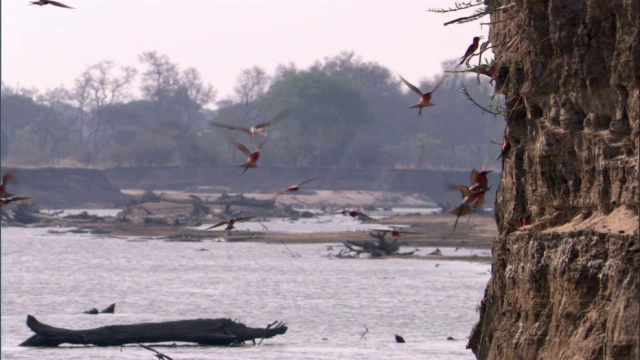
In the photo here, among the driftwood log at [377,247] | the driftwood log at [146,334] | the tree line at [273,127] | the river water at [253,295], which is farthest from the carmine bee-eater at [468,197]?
the tree line at [273,127]

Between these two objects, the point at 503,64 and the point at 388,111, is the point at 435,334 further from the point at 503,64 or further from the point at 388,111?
the point at 388,111

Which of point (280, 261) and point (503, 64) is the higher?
point (503, 64)

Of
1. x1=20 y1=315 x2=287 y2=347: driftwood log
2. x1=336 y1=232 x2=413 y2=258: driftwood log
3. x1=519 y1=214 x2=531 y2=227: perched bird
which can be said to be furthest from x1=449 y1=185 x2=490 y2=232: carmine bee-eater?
x1=336 y1=232 x2=413 y2=258: driftwood log

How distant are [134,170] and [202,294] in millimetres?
80587

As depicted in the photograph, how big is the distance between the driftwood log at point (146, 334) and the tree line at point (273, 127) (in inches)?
3646

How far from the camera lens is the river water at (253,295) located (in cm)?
2569

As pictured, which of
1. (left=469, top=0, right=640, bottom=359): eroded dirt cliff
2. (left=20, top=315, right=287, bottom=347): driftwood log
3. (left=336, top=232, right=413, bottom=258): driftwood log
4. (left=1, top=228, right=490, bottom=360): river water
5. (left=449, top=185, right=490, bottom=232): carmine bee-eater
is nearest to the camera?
(left=469, top=0, right=640, bottom=359): eroded dirt cliff

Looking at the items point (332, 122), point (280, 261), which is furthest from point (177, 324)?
point (332, 122)

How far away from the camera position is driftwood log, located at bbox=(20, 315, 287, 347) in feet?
78.3

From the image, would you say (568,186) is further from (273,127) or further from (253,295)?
(273,127)

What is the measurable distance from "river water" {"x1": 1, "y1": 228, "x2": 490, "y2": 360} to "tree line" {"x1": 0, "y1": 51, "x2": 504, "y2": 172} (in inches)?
2444

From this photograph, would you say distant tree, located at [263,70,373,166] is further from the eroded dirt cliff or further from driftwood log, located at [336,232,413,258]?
the eroded dirt cliff

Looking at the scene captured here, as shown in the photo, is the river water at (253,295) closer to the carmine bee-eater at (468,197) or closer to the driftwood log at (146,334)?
the driftwood log at (146,334)

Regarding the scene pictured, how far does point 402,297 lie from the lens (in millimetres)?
37469
